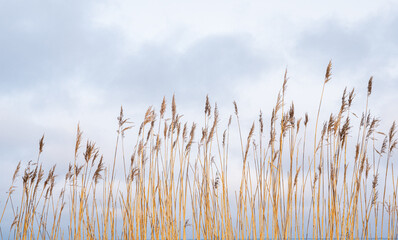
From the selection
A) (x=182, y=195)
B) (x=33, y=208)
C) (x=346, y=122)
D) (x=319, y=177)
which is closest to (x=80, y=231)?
(x=33, y=208)

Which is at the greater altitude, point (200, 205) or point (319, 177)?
point (319, 177)

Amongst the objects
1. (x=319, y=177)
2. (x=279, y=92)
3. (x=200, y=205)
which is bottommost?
(x=200, y=205)

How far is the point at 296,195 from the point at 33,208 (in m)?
1.79

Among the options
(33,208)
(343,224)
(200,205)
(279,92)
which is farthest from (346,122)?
(33,208)

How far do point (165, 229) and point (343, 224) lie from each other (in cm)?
109

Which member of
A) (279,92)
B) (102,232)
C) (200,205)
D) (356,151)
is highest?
(279,92)

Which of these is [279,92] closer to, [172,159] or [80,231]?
[172,159]

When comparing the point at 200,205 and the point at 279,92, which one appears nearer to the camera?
the point at 279,92

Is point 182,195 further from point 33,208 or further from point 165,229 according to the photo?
point 33,208

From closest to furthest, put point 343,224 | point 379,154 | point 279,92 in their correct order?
point 279,92
point 343,224
point 379,154

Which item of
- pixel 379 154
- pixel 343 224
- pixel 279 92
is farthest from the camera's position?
pixel 379 154

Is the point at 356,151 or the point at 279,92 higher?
the point at 279,92

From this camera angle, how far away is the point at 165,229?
2637mm

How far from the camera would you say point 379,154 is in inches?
115
